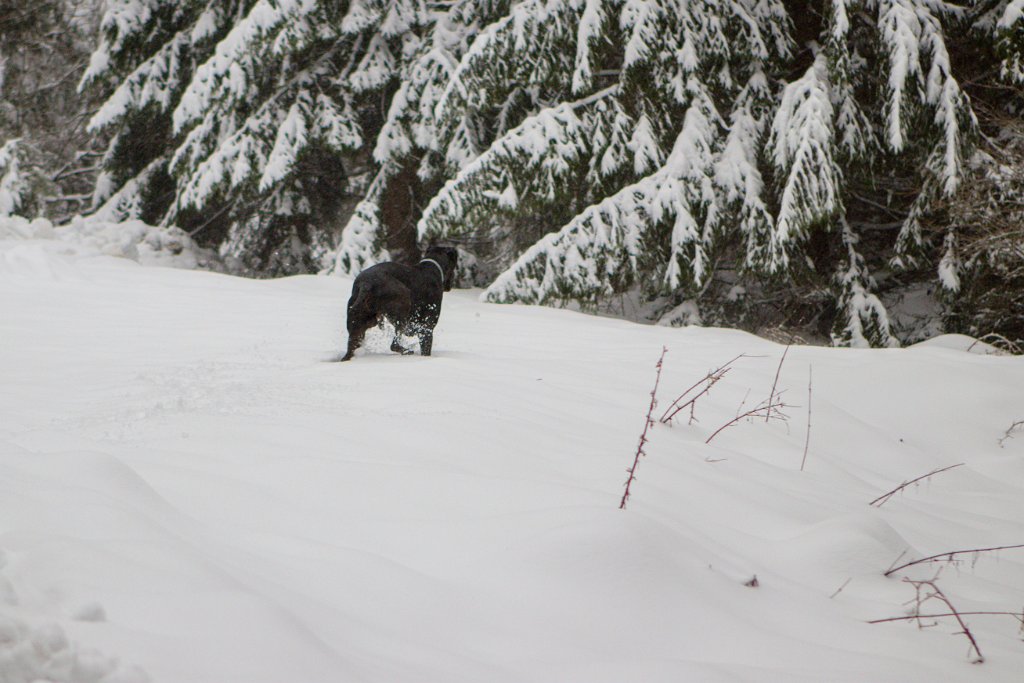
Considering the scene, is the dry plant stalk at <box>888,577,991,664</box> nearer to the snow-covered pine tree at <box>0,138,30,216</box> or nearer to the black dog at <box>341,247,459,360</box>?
the black dog at <box>341,247,459,360</box>

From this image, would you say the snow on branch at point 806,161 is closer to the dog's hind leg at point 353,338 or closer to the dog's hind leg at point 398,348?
the dog's hind leg at point 398,348

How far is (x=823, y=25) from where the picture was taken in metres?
7.85

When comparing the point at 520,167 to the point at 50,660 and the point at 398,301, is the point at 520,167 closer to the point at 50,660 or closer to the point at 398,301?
the point at 398,301

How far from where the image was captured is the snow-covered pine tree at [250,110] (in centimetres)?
900

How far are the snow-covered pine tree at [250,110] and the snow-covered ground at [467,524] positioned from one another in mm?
5376

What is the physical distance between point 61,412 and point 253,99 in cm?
782

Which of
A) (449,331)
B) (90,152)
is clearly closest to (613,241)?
(449,331)

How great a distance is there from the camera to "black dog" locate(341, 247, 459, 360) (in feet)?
14.8

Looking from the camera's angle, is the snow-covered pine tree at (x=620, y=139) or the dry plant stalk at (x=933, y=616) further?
the snow-covered pine tree at (x=620, y=139)

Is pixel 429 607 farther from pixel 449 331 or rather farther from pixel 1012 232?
pixel 1012 232

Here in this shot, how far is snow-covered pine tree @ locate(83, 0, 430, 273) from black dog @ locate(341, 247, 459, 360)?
486 cm

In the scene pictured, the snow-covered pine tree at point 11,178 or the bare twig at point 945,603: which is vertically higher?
the snow-covered pine tree at point 11,178

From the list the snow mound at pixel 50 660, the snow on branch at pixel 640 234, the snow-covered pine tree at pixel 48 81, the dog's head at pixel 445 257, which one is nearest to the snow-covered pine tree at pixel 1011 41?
the snow on branch at pixel 640 234

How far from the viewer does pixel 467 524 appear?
1.89 metres
